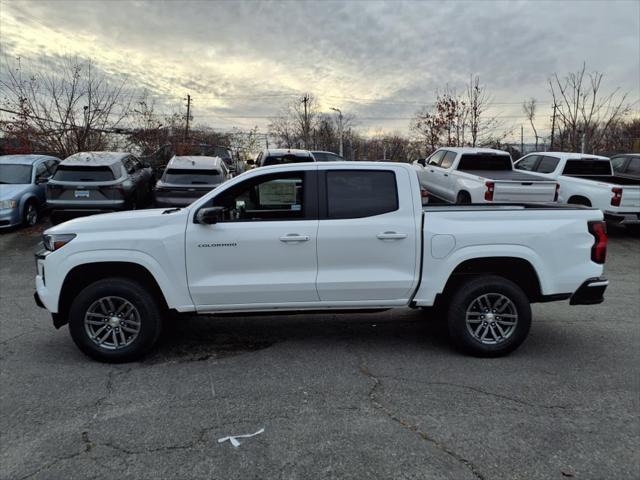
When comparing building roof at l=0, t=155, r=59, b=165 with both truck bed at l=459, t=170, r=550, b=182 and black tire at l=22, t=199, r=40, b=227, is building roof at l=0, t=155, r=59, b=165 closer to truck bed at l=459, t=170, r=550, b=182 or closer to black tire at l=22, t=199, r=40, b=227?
black tire at l=22, t=199, r=40, b=227

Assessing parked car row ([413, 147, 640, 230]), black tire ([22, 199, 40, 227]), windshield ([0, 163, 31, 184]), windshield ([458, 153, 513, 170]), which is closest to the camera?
parked car row ([413, 147, 640, 230])

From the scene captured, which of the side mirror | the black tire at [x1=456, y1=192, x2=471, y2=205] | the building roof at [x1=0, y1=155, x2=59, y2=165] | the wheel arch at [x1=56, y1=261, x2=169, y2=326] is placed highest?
the building roof at [x1=0, y1=155, x2=59, y2=165]

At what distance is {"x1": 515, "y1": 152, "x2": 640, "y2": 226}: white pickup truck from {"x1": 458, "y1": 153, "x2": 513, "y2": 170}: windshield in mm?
1012

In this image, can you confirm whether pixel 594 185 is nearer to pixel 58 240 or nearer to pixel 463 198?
pixel 463 198

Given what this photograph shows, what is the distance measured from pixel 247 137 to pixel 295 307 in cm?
3700

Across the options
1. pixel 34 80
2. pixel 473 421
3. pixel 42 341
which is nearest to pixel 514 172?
pixel 473 421

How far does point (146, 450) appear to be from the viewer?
302 cm

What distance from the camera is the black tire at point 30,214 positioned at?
38.2ft

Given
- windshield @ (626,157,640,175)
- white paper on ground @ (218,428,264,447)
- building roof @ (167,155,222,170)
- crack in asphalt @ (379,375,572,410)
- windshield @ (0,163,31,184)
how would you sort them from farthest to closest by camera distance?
windshield @ (626,157,640,175) → windshield @ (0,163,31,184) → building roof @ (167,155,222,170) → crack in asphalt @ (379,375,572,410) → white paper on ground @ (218,428,264,447)

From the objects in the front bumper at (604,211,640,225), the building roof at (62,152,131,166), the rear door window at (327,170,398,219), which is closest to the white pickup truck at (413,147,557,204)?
the front bumper at (604,211,640,225)

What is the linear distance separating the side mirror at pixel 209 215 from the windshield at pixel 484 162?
9.60 metres

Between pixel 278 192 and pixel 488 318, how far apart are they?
2.35 m

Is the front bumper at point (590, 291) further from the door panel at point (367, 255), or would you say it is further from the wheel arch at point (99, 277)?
the wheel arch at point (99, 277)

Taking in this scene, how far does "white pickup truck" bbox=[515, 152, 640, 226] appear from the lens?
1052 centimetres
